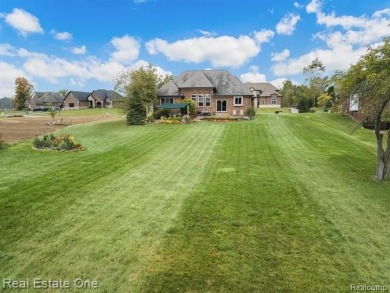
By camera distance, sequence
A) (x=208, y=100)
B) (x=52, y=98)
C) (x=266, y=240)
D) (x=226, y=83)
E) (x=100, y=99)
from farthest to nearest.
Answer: (x=52, y=98)
(x=100, y=99)
(x=226, y=83)
(x=208, y=100)
(x=266, y=240)

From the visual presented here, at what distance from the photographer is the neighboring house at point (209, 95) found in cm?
4766

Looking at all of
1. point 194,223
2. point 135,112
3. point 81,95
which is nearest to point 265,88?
point 81,95

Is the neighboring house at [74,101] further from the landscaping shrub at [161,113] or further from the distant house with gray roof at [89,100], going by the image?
the landscaping shrub at [161,113]

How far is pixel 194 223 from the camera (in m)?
9.34

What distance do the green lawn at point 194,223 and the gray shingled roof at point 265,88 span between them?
7765 cm

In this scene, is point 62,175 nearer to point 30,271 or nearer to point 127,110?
point 30,271

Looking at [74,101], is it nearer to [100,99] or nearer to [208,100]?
[100,99]

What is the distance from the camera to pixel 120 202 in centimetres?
1102

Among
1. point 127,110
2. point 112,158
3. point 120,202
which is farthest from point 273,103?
point 120,202

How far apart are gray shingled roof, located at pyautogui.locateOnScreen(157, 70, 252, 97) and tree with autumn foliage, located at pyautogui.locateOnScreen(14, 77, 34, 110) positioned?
80.6m

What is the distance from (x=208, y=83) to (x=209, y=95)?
1.87 metres

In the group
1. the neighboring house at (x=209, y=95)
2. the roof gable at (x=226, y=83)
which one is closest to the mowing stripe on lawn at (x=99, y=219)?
the neighboring house at (x=209, y=95)

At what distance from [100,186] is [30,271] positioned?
6.19 m

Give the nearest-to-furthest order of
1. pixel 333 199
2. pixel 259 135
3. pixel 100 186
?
pixel 333 199 < pixel 100 186 < pixel 259 135
